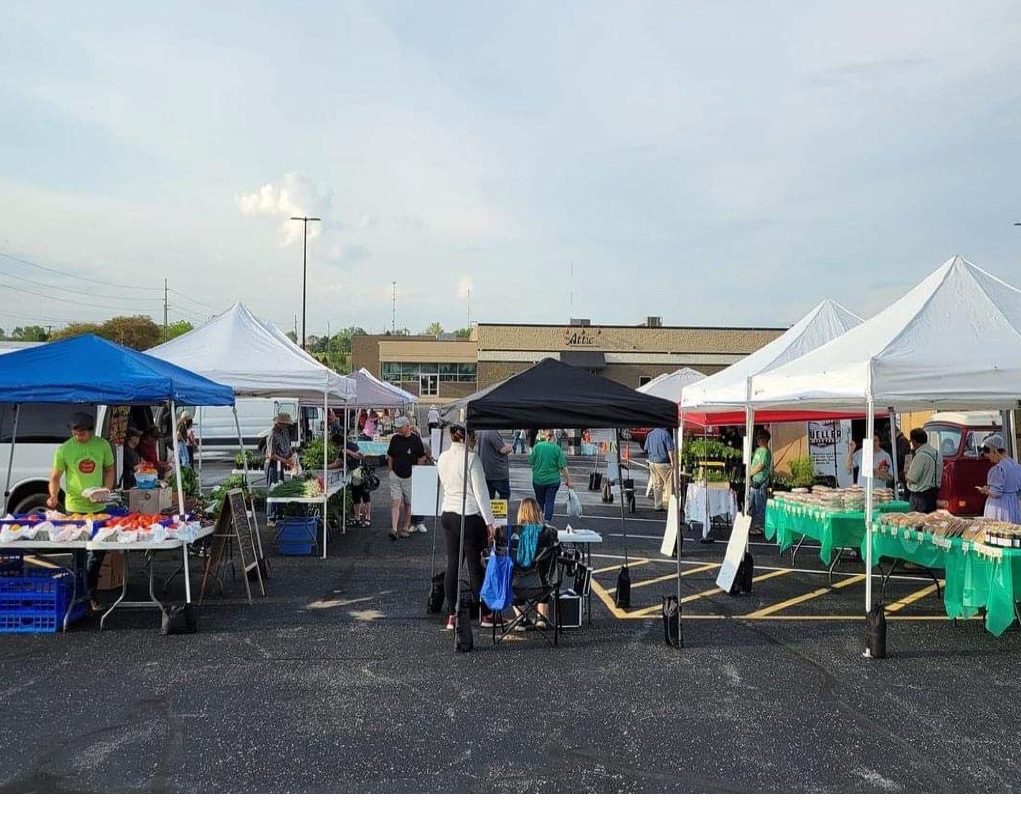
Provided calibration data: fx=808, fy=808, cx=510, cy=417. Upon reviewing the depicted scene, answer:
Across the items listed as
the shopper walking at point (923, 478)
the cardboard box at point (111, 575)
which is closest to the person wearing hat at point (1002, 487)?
the shopper walking at point (923, 478)

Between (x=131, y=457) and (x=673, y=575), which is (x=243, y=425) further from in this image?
(x=673, y=575)

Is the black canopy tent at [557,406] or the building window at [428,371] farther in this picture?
the building window at [428,371]

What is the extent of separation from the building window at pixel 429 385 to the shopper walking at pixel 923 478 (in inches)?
1934

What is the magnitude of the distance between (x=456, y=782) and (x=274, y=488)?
751cm

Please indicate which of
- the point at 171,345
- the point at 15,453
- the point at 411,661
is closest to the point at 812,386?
the point at 411,661

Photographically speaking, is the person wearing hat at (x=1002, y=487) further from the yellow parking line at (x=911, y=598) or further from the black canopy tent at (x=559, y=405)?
the black canopy tent at (x=559, y=405)

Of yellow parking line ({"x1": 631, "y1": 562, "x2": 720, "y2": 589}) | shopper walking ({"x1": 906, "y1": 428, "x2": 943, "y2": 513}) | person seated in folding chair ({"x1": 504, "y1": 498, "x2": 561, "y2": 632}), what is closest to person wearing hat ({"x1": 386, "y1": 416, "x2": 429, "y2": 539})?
yellow parking line ({"x1": 631, "y1": 562, "x2": 720, "y2": 589})

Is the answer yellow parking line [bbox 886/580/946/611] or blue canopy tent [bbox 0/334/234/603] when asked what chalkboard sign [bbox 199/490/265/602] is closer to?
blue canopy tent [bbox 0/334/234/603]

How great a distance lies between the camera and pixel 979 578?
22.1ft

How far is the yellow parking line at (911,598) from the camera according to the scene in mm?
8062

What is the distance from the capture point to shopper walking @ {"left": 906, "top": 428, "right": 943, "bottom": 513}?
10.6 metres

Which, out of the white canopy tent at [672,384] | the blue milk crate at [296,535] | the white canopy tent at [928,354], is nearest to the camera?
the white canopy tent at [928,354]

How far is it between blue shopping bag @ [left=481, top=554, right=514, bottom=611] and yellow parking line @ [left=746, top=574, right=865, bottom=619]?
2589mm

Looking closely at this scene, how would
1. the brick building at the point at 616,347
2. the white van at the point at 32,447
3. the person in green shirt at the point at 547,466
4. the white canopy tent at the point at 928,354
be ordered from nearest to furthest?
the white canopy tent at the point at 928,354
the white van at the point at 32,447
the person in green shirt at the point at 547,466
the brick building at the point at 616,347
